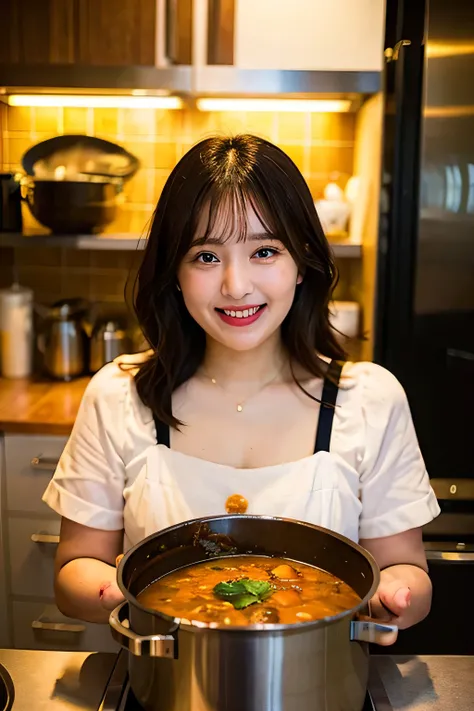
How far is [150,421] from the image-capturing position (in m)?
1.30

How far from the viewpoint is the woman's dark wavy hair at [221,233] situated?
1165mm

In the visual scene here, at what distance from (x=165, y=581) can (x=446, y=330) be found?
4.08 ft

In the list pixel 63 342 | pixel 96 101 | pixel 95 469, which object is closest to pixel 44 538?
pixel 63 342

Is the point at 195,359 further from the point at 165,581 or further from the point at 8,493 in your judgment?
the point at 8,493

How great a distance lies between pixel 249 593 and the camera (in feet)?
2.63

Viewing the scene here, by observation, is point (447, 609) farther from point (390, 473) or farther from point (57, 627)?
point (57, 627)

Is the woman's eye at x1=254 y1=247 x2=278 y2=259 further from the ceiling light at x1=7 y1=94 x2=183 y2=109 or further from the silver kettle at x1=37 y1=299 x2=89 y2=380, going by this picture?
the silver kettle at x1=37 y1=299 x2=89 y2=380

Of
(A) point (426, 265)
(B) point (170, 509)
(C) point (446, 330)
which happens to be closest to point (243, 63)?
(A) point (426, 265)

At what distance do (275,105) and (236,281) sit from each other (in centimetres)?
133

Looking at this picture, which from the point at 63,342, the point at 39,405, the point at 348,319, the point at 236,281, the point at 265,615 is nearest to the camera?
the point at 265,615

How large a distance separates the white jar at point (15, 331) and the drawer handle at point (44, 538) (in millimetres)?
625

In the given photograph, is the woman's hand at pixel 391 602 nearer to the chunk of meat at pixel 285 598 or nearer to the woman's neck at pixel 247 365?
the chunk of meat at pixel 285 598

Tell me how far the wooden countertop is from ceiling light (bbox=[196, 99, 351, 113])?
0.94 m

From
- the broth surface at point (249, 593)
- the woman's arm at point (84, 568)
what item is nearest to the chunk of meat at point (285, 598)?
the broth surface at point (249, 593)
